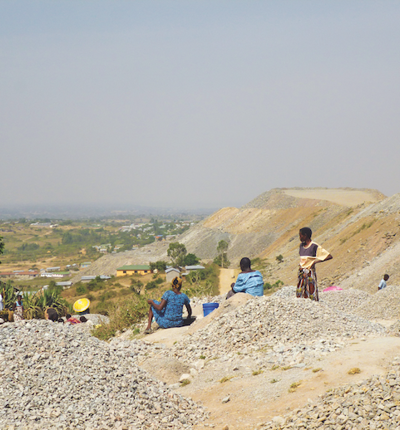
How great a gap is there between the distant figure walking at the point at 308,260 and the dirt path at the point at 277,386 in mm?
2083

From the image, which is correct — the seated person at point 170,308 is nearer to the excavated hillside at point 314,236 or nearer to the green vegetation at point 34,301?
the green vegetation at point 34,301

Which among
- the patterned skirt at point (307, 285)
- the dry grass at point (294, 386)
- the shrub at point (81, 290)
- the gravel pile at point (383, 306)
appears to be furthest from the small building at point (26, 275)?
the dry grass at point (294, 386)

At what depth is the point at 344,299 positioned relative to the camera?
45.2ft

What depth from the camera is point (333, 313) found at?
330 inches

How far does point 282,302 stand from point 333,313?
0.97 metres

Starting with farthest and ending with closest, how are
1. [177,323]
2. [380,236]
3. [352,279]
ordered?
[380,236], [352,279], [177,323]

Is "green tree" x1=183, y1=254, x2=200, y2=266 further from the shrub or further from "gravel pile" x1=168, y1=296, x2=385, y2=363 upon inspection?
"gravel pile" x1=168, y1=296, x2=385, y2=363

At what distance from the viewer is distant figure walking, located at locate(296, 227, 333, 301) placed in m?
8.48

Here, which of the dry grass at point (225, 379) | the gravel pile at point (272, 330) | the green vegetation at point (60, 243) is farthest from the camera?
the green vegetation at point (60, 243)

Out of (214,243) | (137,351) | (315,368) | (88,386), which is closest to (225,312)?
(137,351)

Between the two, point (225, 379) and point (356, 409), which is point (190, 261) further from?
point (356, 409)

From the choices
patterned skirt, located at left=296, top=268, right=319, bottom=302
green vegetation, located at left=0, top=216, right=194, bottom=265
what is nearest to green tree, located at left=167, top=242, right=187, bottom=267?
patterned skirt, located at left=296, top=268, right=319, bottom=302

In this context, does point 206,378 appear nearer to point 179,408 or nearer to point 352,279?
point 179,408

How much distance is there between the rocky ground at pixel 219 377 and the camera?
477 cm
